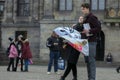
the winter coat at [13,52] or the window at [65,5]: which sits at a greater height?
the window at [65,5]

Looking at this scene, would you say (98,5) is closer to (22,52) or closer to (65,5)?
(65,5)

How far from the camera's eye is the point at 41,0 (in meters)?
46.0

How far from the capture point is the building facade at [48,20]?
41.1 meters

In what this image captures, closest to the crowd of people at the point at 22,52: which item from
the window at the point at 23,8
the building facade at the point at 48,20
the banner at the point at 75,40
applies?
the banner at the point at 75,40

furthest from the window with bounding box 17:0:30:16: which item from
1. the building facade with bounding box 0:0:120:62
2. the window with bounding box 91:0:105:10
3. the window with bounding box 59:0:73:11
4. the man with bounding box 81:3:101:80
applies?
the man with bounding box 81:3:101:80

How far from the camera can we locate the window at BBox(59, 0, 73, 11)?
42562 mm

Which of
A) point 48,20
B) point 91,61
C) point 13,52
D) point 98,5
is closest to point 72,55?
point 91,61

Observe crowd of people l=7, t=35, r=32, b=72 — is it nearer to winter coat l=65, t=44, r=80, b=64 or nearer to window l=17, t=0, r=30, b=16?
winter coat l=65, t=44, r=80, b=64

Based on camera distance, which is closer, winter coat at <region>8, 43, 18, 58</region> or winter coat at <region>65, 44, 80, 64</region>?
winter coat at <region>65, 44, 80, 64</region>

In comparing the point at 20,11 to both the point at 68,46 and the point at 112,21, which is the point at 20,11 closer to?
the point at 112,21

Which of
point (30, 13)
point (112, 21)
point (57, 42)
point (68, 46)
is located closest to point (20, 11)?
point (30, 13)

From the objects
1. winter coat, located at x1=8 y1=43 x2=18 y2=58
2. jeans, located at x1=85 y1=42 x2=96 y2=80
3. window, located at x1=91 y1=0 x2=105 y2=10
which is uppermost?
window, located at x1=91 y1=0 x2=105 y2=10

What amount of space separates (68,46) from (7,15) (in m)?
33.9

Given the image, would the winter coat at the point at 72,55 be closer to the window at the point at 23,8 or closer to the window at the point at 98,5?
the window at the point at 98,5
